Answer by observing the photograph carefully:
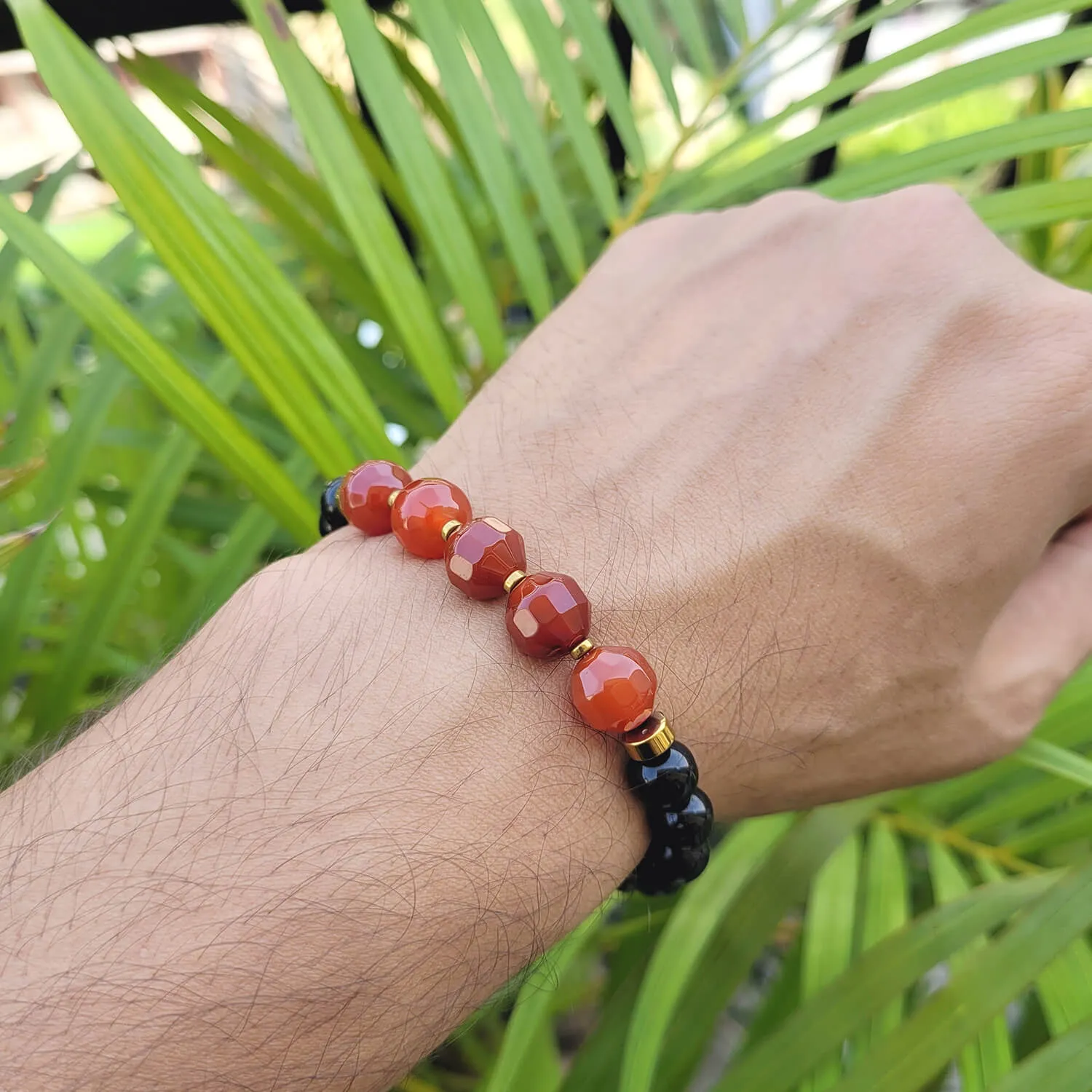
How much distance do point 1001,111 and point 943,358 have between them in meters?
2.34

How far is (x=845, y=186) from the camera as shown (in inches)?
26.1

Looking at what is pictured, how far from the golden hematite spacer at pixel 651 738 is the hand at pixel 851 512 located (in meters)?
0.05

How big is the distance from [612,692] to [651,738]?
3 cm

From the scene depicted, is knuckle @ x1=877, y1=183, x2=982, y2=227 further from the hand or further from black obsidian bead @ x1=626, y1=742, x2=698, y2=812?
black obsidian bead @ x1=626, y1=742, x2=698, y2=812

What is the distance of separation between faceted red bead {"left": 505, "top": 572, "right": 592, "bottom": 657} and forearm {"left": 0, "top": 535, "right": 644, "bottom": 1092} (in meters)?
0.03

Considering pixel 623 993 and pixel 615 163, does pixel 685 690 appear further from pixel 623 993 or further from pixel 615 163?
pixel 615 163

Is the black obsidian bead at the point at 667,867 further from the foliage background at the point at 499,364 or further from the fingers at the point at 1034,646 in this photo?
the fingers at the point at 1034,646

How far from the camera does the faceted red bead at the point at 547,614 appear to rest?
1.51ft

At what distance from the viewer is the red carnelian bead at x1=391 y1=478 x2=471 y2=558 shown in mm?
504

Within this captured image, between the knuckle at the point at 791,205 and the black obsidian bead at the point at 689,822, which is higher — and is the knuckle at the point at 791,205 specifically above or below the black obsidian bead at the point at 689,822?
above

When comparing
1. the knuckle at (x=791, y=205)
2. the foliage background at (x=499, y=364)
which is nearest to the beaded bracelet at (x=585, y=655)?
the foliage background at (x=499, y=364)

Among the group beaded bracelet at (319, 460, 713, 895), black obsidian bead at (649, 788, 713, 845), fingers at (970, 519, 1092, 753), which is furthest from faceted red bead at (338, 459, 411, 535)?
fingers at (970, 519, 1092, 753)

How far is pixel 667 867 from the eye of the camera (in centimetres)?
49

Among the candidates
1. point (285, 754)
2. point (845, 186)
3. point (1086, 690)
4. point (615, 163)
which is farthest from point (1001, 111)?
point (285, 754)
